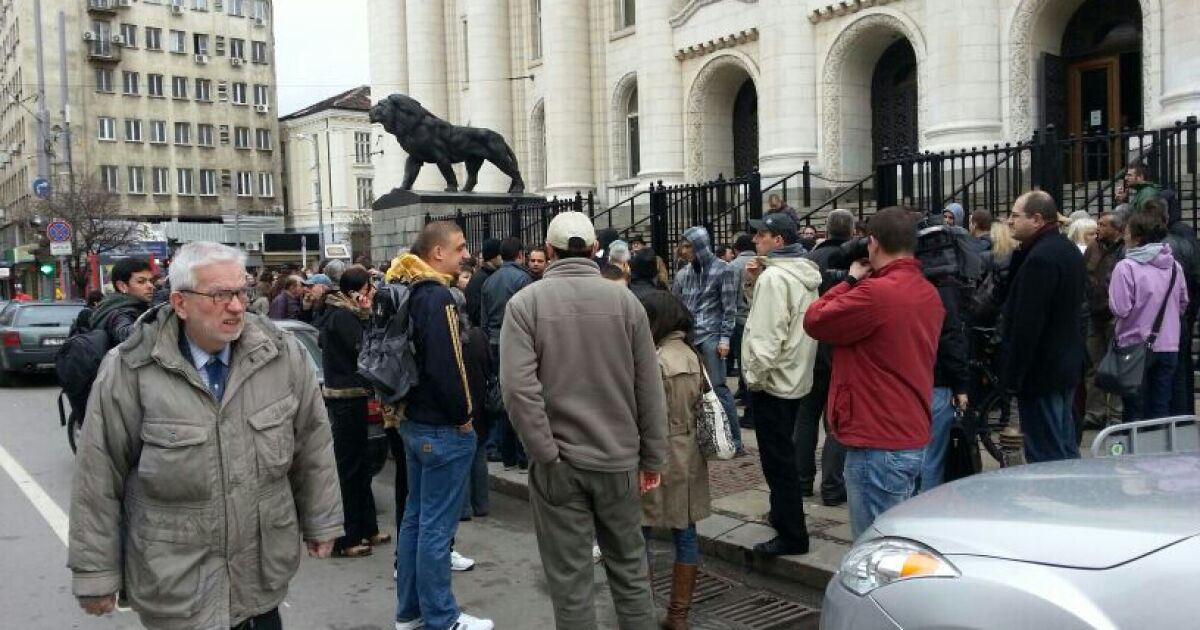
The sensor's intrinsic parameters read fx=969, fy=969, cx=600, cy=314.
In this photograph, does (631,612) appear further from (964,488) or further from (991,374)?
(991,374)

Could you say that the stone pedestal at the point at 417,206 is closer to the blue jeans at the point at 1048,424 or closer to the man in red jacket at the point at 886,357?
the blue jeans at the point at 1048,424

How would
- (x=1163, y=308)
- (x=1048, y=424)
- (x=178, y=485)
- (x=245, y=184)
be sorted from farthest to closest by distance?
(x=245, y=184) < (x=1163, y=308) < (x=1048, y=424) < (x=178, y=485)

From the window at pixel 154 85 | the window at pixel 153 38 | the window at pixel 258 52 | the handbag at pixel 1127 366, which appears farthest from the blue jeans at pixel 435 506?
the window at pixel 258 52

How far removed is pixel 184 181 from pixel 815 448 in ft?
212

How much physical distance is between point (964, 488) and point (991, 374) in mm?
3721

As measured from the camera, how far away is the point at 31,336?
1733 centimetres

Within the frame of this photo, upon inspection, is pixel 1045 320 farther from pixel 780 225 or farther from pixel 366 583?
pixel 366 583

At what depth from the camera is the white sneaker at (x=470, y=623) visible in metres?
4.88

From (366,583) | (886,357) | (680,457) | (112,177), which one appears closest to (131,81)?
(112,177)

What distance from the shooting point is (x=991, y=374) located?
680cm

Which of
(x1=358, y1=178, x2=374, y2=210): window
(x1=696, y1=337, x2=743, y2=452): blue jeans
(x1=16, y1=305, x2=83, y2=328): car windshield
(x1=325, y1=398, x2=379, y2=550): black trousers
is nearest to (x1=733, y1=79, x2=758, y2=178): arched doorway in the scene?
(x1=16, y1=305, x2=83, y2=328): car windshield

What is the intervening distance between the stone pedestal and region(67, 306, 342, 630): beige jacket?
1641 centimetres

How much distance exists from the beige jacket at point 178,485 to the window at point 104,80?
66.9 metres

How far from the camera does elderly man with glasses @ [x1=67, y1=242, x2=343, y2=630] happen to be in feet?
9.97
